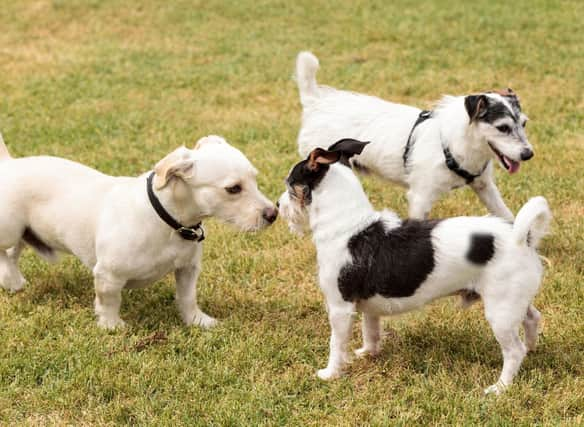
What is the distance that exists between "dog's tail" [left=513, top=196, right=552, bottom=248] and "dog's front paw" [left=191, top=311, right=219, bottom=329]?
2.30m

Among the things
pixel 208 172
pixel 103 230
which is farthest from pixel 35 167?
pixel 208 172

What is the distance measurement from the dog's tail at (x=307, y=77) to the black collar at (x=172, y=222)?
249 centimetres

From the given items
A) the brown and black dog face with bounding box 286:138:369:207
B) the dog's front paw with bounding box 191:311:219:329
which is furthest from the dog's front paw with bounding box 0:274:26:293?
the brown and black dog face with bounding box 286:138:369:207

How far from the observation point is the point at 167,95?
1179cm

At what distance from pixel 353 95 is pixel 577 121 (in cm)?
394

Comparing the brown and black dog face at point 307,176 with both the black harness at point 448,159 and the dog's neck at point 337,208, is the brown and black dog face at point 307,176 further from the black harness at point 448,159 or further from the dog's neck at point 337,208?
the black harness at point 448,159

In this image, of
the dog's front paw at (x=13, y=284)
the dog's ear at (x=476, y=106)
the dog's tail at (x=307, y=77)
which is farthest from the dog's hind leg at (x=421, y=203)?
the dog's front paw at (x=13, y=284)

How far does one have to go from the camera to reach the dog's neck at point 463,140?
20.4ft

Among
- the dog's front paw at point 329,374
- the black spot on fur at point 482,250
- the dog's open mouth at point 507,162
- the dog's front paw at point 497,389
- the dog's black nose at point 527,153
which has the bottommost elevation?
the dog's front paw at point 329,374

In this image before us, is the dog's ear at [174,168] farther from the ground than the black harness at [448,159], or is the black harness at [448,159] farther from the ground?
the dog's ear at [174,168]

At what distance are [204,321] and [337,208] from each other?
1.54 m

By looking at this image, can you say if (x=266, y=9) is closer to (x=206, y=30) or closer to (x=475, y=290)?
(x=206, y=30)

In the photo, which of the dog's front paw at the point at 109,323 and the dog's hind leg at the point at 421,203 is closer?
the dog's front paw at the point at 109,323

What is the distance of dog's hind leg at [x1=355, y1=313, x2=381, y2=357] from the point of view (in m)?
4.97
